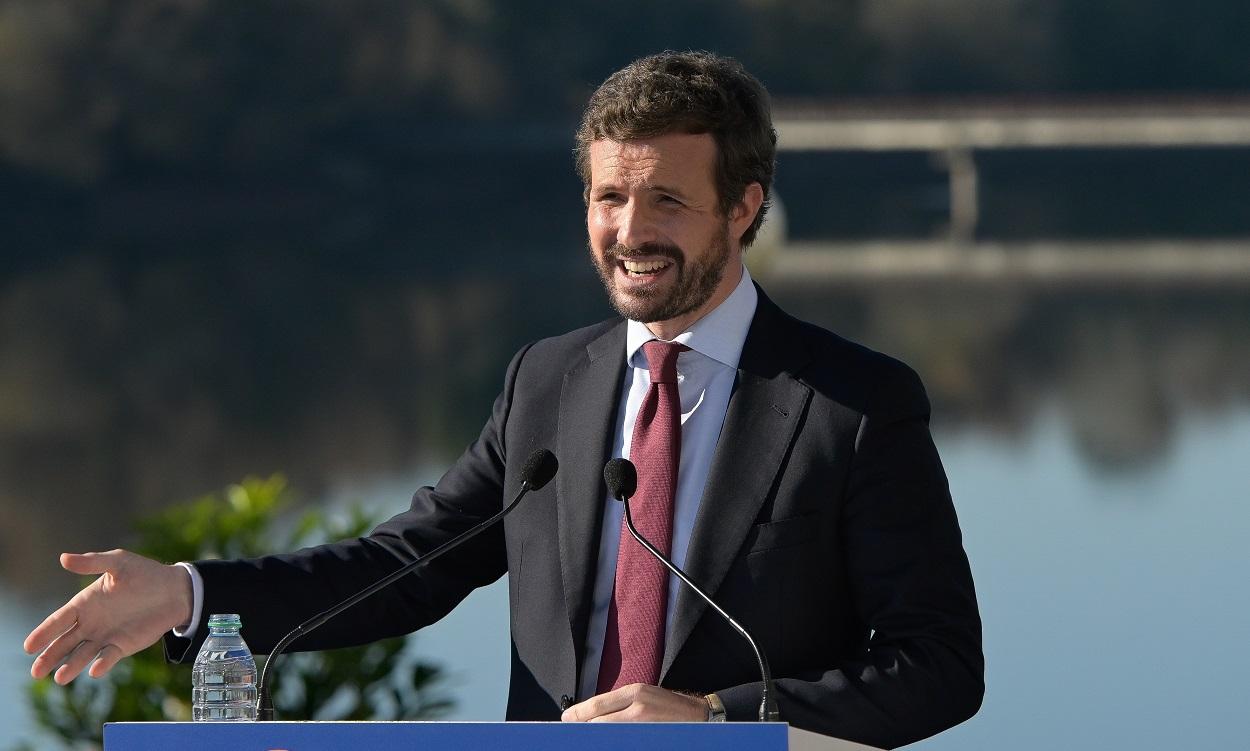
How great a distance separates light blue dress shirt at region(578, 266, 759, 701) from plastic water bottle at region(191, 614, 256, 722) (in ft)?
0.98

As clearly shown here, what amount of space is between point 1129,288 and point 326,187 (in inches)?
624

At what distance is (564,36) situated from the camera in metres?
41.8

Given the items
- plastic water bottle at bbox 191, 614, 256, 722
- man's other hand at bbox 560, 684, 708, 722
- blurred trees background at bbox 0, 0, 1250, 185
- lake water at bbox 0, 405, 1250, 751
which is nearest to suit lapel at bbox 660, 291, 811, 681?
man's other hand at bbox 560, 684, 708, 722

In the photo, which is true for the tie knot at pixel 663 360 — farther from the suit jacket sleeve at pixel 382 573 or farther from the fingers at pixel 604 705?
the fingers at pixel 604 705

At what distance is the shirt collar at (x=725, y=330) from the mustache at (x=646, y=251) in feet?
0.31

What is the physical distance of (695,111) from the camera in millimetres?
1802

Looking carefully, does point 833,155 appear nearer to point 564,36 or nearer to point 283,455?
point 564,36

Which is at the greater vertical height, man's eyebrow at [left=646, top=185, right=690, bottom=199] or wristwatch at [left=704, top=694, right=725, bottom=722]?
man's eyebrow at [left=646, top=185, right=690, bottom=199]

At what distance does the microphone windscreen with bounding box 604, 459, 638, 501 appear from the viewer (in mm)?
1637

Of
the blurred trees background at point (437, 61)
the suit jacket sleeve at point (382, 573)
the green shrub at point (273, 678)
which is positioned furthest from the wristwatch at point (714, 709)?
the blurred trees background at point (437, 61)

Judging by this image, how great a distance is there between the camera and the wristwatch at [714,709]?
154cm

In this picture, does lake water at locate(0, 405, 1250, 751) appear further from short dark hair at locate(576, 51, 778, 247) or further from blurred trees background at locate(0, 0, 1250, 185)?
blurred trees background at locate(0, 0, 1250, 185)

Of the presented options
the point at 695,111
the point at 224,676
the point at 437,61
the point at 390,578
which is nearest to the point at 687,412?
the point at 695,111

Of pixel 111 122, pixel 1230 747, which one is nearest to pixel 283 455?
pixel 1230 747
